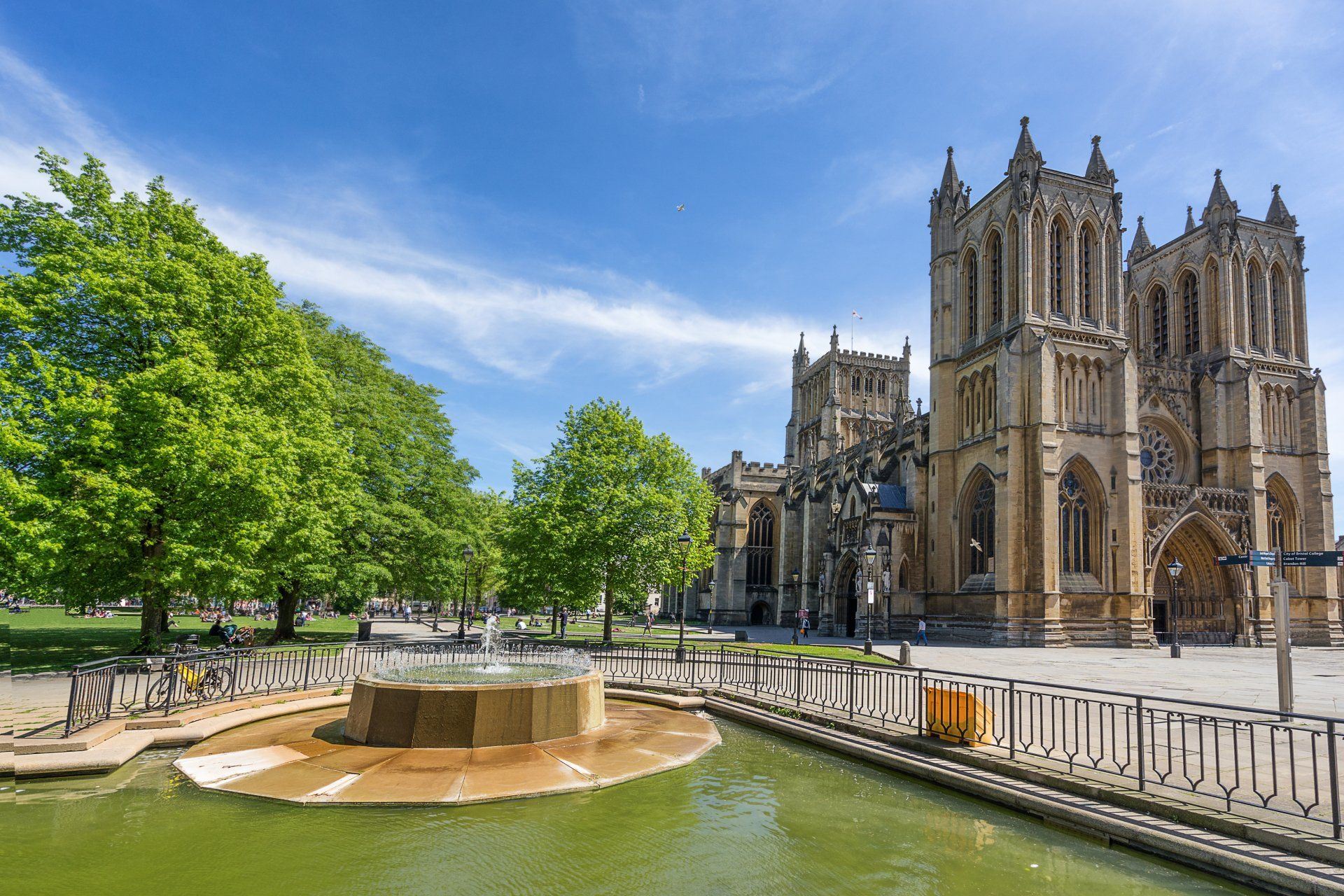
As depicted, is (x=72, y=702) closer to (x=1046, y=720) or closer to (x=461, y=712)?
(x=461, y=712)

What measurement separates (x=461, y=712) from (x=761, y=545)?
222ft

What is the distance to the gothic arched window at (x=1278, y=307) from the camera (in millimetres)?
53375

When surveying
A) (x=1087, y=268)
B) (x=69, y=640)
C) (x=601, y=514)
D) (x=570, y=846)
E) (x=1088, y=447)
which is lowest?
(x=69, y=640)

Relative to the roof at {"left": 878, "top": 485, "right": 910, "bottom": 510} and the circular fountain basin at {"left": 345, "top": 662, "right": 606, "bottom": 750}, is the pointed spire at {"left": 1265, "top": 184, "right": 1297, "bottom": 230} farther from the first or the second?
the circular fountain basin at {"left": 345, "top": 662, "right": 606, "bottom": 750}

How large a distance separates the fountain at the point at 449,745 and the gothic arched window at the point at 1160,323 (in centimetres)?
5841

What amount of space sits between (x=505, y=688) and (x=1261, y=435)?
56782 millimetres

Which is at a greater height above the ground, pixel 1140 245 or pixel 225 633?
pixel 1140 245

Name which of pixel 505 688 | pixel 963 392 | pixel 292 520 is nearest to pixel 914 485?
pixel 963 392

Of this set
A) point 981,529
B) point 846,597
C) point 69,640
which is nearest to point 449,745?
point 69,640

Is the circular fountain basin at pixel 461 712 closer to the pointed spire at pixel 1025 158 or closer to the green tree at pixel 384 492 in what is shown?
the green tree at pixel 384 492

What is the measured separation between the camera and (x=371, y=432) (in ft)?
107

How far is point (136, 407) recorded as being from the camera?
→ 18828 millimetres

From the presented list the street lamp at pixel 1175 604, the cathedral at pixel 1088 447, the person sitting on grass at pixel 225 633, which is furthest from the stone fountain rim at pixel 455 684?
the street lamp at pixel 1175 604

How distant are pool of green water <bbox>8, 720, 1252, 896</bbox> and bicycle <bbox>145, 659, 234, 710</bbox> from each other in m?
4.03
